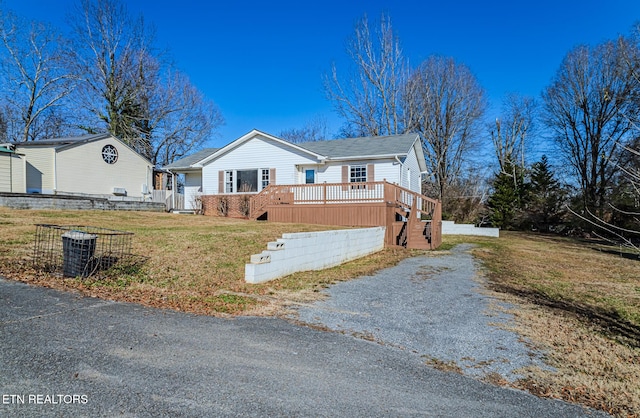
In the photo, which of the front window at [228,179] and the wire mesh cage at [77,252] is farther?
the front window at [228,179]

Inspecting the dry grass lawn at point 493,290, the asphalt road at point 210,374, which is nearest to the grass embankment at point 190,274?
the dry grass lawn at point 493,290

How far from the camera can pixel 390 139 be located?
840 inches

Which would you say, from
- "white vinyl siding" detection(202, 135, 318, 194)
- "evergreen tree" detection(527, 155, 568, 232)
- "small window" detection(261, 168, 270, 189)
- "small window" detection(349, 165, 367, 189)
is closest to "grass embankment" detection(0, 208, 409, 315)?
"small window" detection(349, 165, 367, 189)

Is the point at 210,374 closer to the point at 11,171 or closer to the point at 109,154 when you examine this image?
the point at 11,171

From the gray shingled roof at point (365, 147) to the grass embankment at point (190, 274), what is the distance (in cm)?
908

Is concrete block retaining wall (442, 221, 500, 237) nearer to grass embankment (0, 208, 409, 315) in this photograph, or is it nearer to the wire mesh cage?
grass embankment (0, 208, 409, 315)

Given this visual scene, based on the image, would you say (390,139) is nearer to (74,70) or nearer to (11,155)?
(11,155)

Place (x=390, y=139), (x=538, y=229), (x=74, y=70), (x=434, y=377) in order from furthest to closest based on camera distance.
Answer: (x=74, y=70)
(x=538, y=229)
(x=390, y=139)
(x=434, y=377)

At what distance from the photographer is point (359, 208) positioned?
48.7 ft

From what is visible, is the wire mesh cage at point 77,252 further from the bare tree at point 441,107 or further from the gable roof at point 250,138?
the bare tree at point 441,107

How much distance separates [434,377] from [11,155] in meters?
21.0

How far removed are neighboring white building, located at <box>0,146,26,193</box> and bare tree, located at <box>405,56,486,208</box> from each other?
2778 cm

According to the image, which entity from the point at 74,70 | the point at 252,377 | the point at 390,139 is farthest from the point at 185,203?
the point at 252,377

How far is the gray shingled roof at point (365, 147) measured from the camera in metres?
18.9
